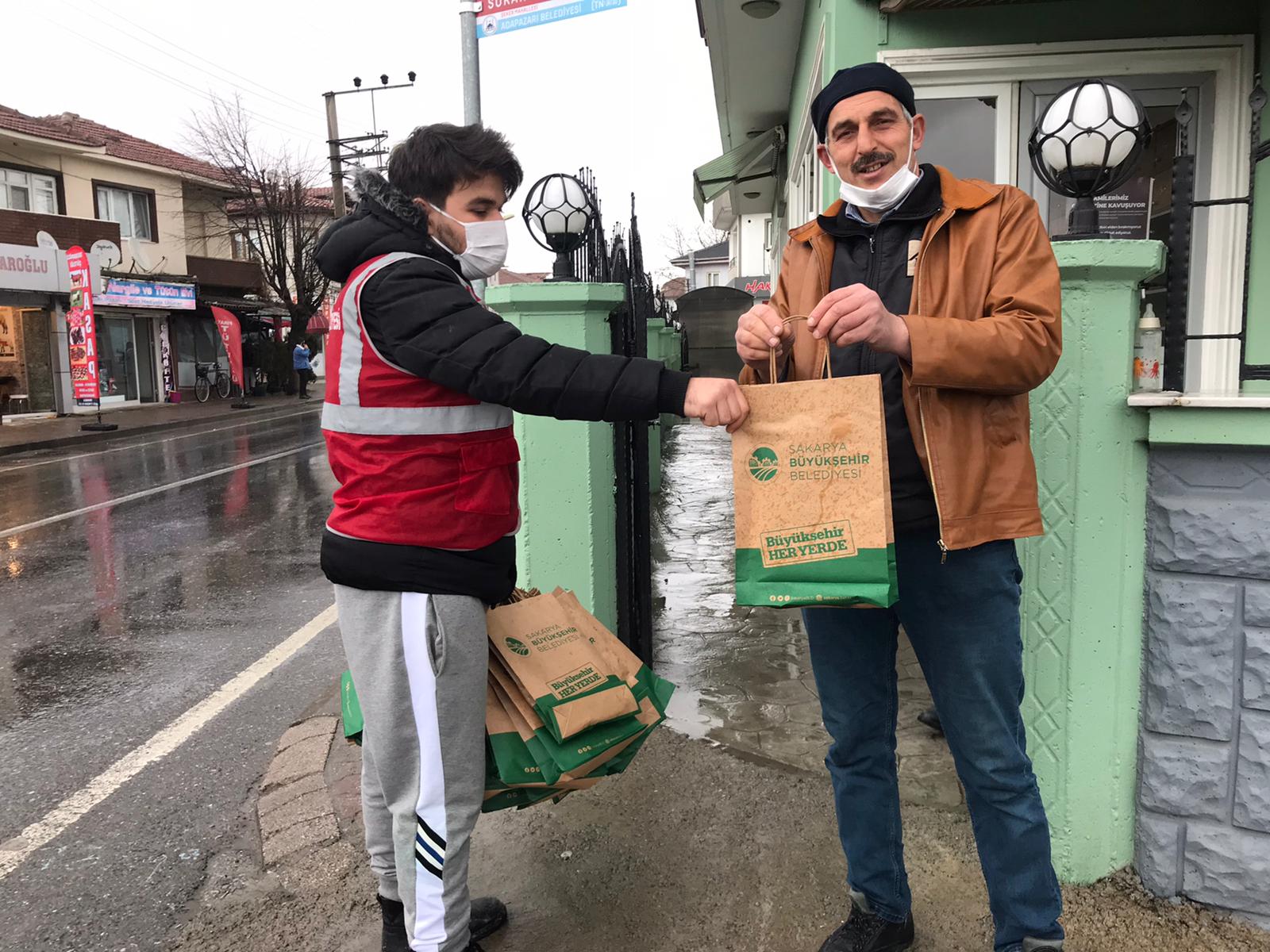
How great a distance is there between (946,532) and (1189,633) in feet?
2.83

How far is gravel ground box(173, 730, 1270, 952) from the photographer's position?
2340mm

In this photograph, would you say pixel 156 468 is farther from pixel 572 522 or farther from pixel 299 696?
pixel 572 522

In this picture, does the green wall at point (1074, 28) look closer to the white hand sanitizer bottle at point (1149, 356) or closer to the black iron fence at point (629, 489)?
the black iron fence at point (629, 489)

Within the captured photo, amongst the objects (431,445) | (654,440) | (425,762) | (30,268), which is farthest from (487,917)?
(30,268)

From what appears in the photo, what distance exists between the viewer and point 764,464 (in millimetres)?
1925

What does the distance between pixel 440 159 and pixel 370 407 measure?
1.85ft

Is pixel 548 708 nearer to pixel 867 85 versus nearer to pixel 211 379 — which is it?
pixel 867 85

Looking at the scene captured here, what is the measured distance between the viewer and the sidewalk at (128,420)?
1603cm

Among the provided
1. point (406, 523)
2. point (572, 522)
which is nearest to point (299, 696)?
point (572, 522)

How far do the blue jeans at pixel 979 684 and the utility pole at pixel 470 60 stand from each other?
4.59m

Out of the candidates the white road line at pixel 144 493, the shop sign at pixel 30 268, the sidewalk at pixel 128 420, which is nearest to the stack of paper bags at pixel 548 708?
the white road line at pixel 144 493

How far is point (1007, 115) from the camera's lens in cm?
530

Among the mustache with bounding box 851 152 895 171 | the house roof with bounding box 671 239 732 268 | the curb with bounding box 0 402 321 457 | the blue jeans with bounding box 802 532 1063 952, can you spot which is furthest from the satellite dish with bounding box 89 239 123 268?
the house roof with bounding box 671 239 732 268

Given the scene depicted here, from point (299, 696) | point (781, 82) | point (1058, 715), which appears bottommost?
point (299, 696)
